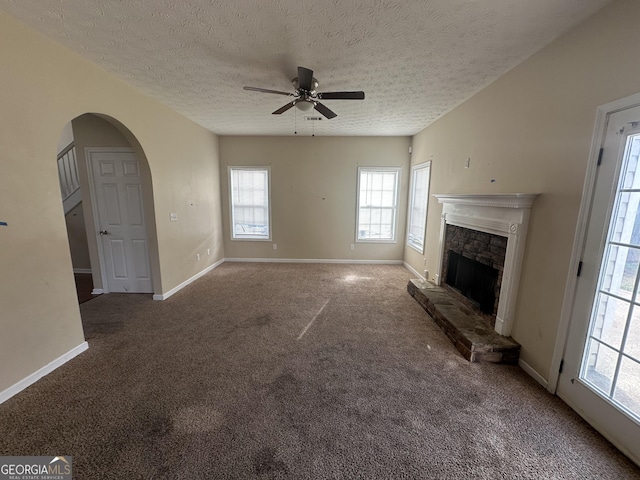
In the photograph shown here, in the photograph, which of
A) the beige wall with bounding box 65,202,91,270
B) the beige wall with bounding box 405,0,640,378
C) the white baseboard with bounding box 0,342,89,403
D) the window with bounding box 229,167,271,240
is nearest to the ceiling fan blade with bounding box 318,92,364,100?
the beige wall with bounding box 405,0,640,378

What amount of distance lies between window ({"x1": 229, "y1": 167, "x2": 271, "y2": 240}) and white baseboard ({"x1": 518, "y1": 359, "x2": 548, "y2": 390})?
15.2 feet

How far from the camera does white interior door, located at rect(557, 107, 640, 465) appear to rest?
1.47m

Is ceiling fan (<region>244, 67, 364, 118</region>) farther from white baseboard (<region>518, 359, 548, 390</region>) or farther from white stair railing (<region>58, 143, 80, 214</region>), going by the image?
white stair railing (<region>58, 143, 80, 214</region>)

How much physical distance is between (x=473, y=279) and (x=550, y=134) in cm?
168

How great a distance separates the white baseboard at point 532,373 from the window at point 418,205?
2566 millimetres

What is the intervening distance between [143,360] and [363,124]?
443 centimetres

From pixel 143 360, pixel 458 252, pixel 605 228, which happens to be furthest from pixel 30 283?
pixel 458 252

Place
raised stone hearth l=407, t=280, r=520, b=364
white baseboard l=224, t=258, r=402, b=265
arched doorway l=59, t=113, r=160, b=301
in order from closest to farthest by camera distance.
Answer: raised stone hearth l=407, t=280, r=520, b=364 → arched doorway l=59, t=113, r=160, b=301 → white baseboard l=224, t=258, r=402, b=265

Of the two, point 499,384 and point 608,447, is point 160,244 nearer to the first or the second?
point 499,384

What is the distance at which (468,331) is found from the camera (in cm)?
245

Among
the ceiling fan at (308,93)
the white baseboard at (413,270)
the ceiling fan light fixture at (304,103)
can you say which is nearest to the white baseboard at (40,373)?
the ceiling fan at (308,93)

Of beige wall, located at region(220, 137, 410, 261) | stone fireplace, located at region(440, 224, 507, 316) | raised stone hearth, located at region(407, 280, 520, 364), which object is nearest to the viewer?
raised stone hearth, located at region(407, 280, 520, 364)

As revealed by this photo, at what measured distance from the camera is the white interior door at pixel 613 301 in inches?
58.0

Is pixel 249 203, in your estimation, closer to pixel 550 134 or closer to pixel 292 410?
pixel 292 410
